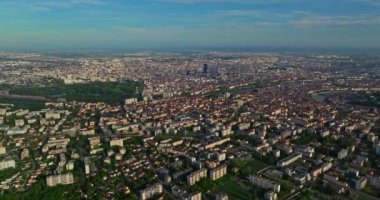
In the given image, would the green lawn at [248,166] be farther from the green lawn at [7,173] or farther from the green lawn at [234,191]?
the green lawn at [7,173]

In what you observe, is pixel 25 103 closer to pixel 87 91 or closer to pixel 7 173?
pixel 87 91

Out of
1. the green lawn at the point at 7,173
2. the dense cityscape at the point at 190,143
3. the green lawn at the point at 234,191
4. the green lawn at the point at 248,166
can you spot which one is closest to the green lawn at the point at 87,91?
the dense cityscape at the point at 190,143

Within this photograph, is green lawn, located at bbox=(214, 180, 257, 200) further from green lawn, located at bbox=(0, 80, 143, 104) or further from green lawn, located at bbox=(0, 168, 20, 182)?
green lawn, located at bbox=(0, 80, 143, 104)

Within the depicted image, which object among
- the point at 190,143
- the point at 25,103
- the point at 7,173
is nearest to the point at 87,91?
the point at 25,103

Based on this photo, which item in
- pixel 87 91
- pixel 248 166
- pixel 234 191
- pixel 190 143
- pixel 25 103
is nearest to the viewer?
pixel 234 191

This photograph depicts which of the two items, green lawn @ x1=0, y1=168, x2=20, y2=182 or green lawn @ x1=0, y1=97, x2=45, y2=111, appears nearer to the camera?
green lawn @ x1=0, y1=168, x2=20, y2=182

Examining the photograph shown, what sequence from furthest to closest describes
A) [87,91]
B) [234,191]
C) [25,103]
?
1. [87,91]
2. [25,103]
3. [234,191]

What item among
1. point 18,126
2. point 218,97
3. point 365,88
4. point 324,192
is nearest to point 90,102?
point 18,126

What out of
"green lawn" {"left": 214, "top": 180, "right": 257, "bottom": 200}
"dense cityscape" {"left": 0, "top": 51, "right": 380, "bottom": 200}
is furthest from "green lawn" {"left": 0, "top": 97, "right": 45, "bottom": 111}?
"green lawn" {"left": 214, "top": 180, "right": 257, "bottom": 200}

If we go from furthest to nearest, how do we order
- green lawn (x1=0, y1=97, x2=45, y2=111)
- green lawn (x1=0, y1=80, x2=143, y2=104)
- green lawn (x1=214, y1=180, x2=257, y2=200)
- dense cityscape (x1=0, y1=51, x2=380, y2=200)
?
green lawn (x1=0, y1=80, x2=143, y2=104), green lawn (x1=0, y1=97, x2=45, y2=111), dense cityscape (x1=0, y1=51, x2=380, y2=200), green lawn (x1=214, y1=180, x2=257, y2=200)
